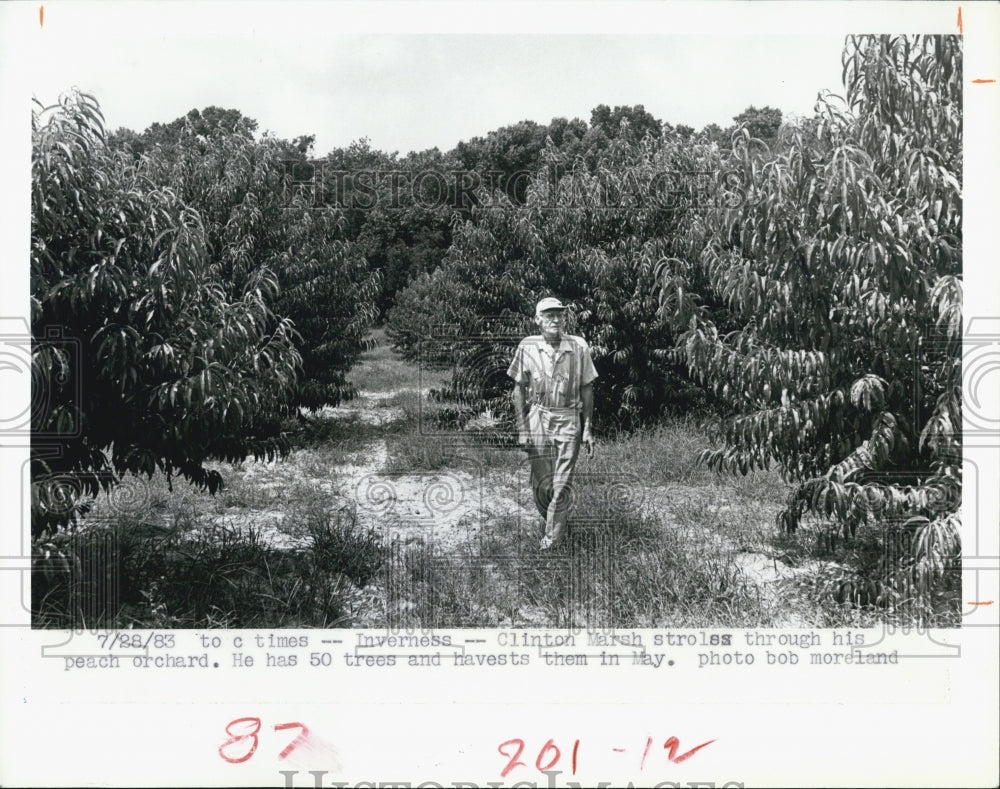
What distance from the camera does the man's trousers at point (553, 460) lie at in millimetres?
3910

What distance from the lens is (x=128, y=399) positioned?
3.83 metres

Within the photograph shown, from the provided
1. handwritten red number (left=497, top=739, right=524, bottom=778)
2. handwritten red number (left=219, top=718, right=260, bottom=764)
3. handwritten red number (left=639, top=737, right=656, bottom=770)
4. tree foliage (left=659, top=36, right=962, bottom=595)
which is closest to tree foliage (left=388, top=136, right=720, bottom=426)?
tree foliage (left=659, top=36, right=962, bottom=595)

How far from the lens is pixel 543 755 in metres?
3.43

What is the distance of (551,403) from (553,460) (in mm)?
308

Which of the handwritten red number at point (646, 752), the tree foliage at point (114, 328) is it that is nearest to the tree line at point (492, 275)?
the tree foliage at point (114, 328)

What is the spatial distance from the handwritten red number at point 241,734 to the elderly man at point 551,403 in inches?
69.1

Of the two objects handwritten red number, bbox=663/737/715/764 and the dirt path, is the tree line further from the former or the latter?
handwritten red number, bbox=663/737/715/764

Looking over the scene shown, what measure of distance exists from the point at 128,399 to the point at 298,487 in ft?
3.20

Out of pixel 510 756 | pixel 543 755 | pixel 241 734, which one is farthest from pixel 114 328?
pixel 543 755

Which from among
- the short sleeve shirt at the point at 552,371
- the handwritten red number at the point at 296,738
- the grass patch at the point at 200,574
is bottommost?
the handwritten red number at the point at 296,738

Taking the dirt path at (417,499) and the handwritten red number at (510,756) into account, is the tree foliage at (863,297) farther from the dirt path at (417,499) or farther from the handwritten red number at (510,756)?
the handwritten red number at (510,756)

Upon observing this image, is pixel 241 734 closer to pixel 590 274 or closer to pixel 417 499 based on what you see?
pixel 417 499

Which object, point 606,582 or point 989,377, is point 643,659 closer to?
point 606,582

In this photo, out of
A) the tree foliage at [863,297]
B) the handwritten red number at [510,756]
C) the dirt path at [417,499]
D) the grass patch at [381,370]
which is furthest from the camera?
the grass patch at [381,370]
